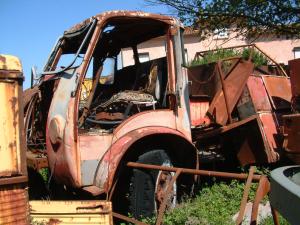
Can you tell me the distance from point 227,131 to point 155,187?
187 centimetres

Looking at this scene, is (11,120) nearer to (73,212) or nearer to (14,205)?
(14,205)

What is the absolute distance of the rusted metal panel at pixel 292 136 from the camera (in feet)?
19.8

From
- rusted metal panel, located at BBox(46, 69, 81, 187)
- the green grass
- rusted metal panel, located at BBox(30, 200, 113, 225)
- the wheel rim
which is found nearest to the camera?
rusted metal panel, located at BBox(30, 200, 113, 225)

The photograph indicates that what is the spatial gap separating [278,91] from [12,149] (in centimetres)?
472

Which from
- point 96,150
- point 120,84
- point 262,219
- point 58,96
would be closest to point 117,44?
point 120,84

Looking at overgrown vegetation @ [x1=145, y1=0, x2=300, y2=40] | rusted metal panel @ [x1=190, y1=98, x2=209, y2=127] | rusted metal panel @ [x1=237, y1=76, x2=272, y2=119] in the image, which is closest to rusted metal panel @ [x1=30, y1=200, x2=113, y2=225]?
rusted metal panel @ [x1=190, y1=98, x2=209, y2=127]

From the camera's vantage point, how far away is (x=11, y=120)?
11.4 feet

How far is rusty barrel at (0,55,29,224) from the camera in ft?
11.2

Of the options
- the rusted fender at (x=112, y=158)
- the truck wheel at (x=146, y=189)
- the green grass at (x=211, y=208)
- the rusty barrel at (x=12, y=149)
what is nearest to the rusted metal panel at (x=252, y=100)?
the green grass at (x=211, y=208)

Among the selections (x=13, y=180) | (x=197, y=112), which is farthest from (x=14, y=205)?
(x=197, y=112)

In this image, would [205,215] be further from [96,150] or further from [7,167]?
[7,167]

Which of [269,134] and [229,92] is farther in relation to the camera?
[229,92]

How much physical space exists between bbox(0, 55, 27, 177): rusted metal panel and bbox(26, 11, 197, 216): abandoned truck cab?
1.23 meters

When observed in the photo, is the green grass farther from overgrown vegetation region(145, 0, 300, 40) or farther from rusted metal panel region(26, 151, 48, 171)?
overgrown vegetation region(145, 0, 300, 40)
